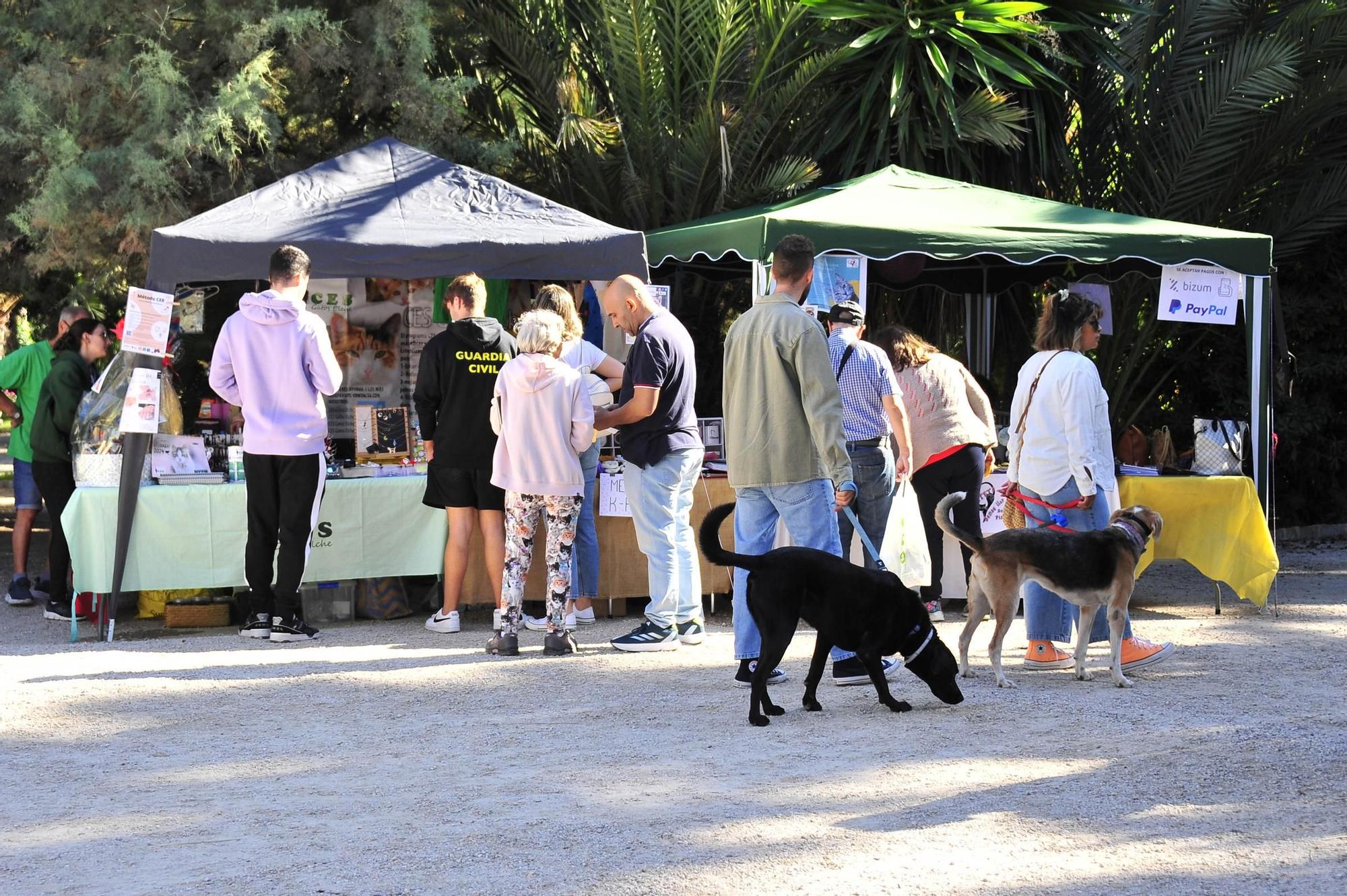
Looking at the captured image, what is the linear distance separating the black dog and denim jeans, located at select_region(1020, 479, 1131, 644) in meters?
1.15

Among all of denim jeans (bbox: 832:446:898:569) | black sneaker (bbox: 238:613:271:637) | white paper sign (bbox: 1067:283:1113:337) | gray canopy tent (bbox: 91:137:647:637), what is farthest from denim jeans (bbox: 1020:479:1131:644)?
white paper sign (bbox: 1067:283:1113:337)

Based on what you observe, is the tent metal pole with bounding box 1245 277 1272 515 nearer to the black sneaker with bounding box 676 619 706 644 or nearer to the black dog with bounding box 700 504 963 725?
the black sneaker with bounding box 676 619 706 644

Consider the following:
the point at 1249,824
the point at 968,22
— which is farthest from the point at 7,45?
the point at 1249,824

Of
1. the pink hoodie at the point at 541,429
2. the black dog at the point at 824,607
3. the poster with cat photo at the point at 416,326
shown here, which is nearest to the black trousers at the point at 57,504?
the poster with cat photo at the point at 416,326

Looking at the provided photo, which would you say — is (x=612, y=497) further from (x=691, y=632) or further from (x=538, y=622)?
(x=691, y=632)

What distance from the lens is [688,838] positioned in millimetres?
4336

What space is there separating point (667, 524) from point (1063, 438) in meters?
1.95

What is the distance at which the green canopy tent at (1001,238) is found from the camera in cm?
860

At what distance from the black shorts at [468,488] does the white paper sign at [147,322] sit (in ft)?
5.13

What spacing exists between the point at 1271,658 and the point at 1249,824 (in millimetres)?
3163

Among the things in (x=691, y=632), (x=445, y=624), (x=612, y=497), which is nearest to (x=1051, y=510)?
(x=691, y=632)

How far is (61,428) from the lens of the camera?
8.88 meters

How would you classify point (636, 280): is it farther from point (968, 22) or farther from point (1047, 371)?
point (968, 22)

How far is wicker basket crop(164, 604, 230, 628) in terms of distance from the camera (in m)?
8.38
